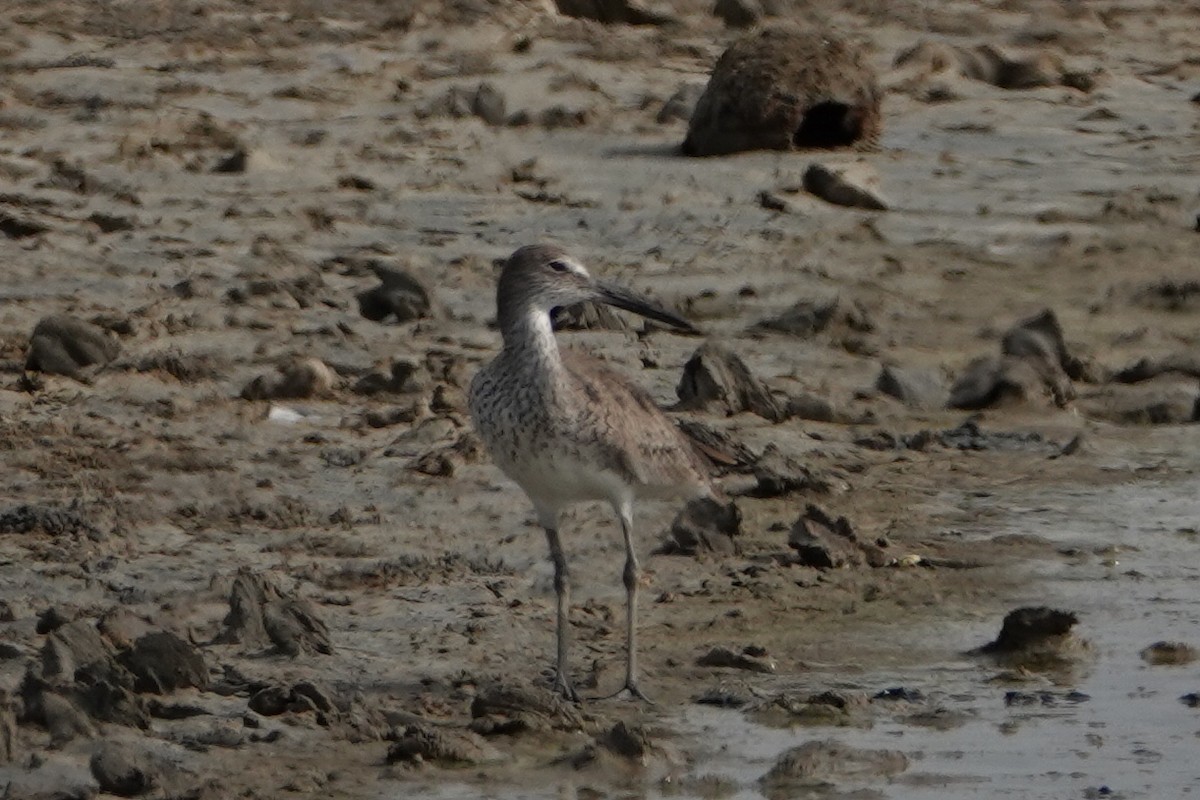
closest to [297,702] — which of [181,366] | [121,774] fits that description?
[121,774]

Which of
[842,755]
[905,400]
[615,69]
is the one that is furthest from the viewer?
[615,69]

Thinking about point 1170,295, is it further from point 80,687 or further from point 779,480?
point 80,687

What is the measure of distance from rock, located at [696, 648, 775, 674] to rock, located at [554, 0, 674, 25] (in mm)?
8479

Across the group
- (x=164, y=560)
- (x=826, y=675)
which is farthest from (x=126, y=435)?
(x=826, y=675)

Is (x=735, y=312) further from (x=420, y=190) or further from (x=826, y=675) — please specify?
(x=826, y=675)

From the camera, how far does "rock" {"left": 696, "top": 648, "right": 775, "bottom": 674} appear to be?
24.7 ft

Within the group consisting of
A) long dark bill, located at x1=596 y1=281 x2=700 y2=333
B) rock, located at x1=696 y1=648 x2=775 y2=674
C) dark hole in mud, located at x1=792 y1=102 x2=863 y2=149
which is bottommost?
rock, located at x1=696 y1=648 x2=775 y2=674

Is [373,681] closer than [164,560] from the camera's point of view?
Yes

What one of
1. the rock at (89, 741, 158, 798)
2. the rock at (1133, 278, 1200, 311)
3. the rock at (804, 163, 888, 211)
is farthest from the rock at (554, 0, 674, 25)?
the rock at (89, 741, 158, 798)

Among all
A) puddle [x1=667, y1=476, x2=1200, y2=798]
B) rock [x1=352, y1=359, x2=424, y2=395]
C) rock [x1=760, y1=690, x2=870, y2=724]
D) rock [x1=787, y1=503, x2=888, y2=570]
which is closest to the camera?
puddle [x1=667, y1=476, x2=1200, y2=798]

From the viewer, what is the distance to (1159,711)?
740 cm

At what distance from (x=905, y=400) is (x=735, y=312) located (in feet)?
3.64

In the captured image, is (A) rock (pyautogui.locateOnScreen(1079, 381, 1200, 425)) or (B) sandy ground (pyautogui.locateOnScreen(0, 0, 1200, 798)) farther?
(A) rock (pyautogui.locateOnScreen(1079, 381, 1200, 425))

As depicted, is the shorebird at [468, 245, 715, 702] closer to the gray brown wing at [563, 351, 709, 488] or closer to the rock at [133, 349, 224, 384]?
the gray brown wing at [563, 351, 709, 488]
